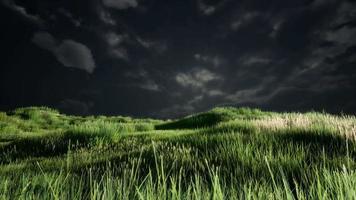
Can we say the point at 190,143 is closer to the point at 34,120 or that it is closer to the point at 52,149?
the point at 52,149

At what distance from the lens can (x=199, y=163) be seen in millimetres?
3564

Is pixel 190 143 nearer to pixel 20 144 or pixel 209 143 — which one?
pixel 209 143

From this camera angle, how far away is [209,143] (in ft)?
16.1

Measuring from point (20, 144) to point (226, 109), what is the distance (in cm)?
939

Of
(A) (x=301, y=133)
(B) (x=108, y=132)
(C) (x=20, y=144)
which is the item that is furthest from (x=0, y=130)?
(A) (x=301, y=133)

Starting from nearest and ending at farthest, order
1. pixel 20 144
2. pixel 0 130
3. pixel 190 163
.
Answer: pixel 190 163 < pixel 20 144 < pixel 0 130

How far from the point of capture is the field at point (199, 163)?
Answer: 1927 mm

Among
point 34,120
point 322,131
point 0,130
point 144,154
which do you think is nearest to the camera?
point 144,154

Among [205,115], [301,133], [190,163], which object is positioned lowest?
[190,163]

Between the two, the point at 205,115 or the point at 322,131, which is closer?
the point at 322,131

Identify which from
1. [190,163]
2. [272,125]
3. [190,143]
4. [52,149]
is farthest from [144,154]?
[52,149]

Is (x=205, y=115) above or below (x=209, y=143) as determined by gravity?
above

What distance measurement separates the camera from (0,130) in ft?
42.0

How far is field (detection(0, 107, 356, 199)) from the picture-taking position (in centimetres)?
193
